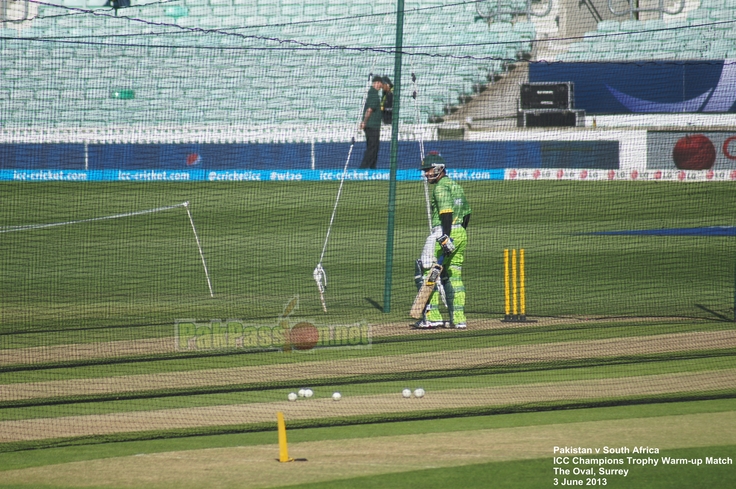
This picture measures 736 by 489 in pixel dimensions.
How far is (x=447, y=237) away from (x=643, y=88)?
20.7 meters

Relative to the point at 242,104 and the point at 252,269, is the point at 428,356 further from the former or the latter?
the point at 242,104

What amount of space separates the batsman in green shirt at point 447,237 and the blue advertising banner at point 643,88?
18.5 metres

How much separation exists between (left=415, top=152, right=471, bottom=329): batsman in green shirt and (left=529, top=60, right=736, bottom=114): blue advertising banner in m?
18.5

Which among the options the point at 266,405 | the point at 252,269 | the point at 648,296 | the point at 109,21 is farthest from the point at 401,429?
the point at 109,21

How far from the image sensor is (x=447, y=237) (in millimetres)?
12188

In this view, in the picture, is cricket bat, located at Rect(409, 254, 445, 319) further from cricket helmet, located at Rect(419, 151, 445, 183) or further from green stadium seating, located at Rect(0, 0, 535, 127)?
green stadium seating, located at Rect(0, 0, 535, 127)

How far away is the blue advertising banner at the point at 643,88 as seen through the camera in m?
29.6

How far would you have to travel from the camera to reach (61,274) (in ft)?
62.0

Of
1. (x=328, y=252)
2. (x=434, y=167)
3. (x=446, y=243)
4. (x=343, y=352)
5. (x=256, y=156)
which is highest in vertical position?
(x=256, y=156)

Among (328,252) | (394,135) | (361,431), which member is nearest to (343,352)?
(361,431)

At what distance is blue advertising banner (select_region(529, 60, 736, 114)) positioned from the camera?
29.6 m

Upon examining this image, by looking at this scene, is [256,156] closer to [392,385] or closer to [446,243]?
[446,243]

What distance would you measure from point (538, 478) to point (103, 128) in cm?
2115

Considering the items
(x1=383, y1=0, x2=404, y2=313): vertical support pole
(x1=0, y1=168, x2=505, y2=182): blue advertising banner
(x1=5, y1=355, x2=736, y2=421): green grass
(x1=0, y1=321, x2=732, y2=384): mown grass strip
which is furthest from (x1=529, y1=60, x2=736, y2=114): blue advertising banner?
(x1=5, y1=355, x2=736, y2=421): green grass
